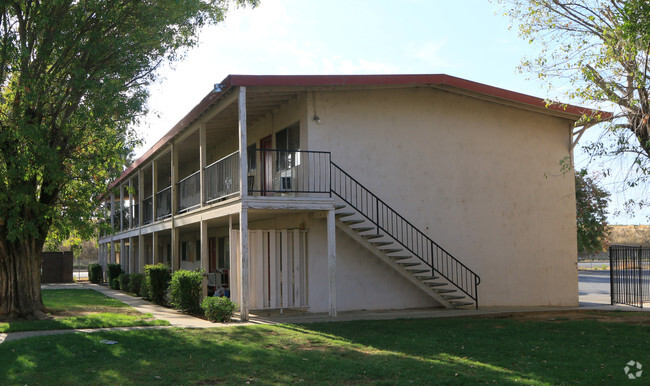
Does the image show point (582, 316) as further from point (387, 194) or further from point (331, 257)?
point (331, 257)

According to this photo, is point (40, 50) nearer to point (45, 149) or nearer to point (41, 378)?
point (45, 149)

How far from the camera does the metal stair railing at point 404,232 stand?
52.0 ft

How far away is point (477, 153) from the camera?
17.7 m

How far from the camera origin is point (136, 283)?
23547mm

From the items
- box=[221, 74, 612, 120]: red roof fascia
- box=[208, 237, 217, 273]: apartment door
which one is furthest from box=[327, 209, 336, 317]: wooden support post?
box=[208, 237, 217, 273]: apartment door

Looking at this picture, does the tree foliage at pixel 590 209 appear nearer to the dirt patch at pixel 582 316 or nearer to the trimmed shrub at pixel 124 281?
the dirt patch at pixel 582 316

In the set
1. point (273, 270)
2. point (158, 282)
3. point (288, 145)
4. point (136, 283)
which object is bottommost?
point (136, 283)

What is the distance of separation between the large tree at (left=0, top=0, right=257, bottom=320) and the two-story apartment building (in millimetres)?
1794

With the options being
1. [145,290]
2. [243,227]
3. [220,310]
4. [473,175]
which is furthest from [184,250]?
[243,227]

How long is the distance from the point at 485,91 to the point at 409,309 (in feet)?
20.0

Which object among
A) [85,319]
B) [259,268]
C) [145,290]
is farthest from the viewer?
[145,290]

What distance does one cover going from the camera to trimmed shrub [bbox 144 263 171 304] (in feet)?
64.3

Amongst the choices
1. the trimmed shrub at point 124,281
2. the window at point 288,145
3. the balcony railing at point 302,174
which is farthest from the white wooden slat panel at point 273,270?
the trimmed shrub at point 124,281

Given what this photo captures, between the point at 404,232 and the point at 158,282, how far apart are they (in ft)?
26.5
